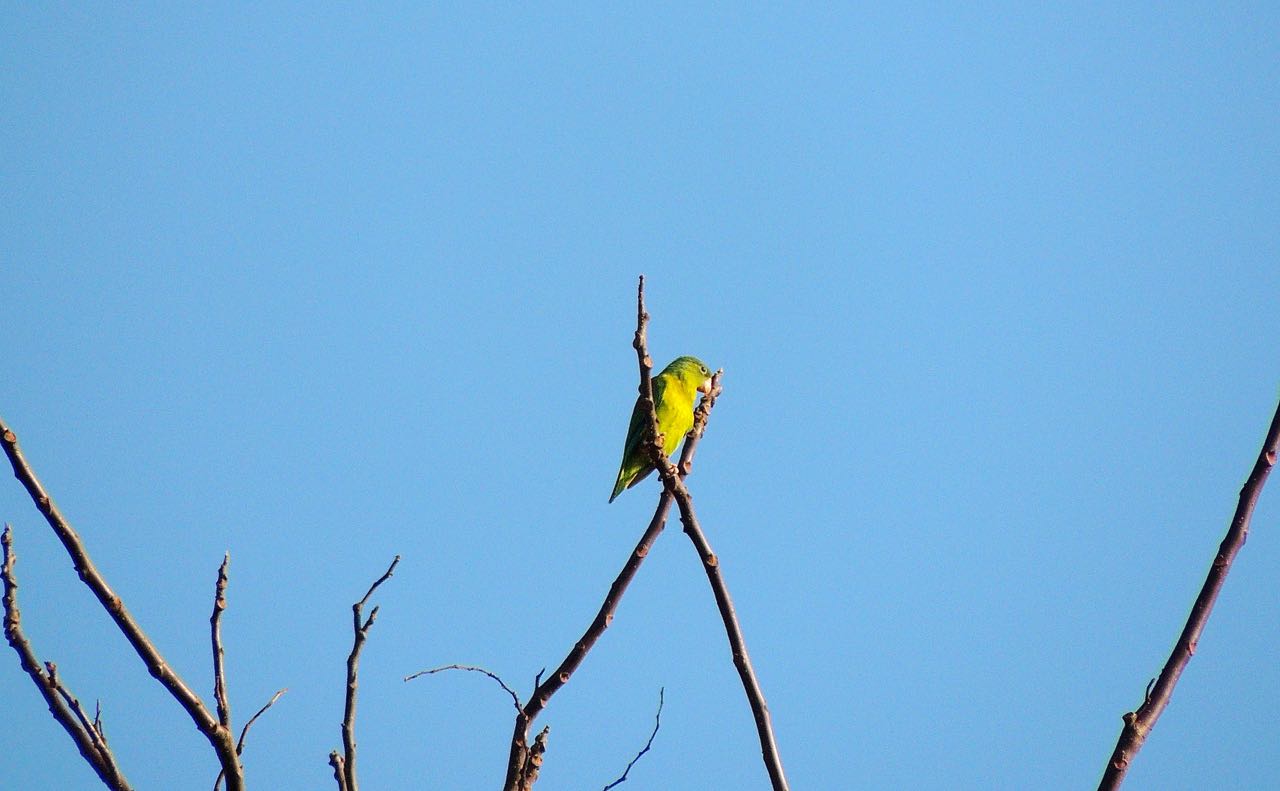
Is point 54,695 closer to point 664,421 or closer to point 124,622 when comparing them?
point 124,622

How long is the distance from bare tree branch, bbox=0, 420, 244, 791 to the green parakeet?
5326mm

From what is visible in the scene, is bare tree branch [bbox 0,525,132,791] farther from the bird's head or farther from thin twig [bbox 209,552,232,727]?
the bird's head

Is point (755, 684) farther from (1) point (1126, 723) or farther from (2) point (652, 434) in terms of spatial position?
(2) point (652, 434)

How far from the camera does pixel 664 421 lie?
800cm

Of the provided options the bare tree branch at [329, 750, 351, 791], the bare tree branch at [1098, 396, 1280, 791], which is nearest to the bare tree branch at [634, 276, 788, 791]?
the bare tree branch at [1098, 396, 1280, 791]

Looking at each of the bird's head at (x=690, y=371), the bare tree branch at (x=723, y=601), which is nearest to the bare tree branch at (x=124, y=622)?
the bare tree branch at (x=723, y=601)

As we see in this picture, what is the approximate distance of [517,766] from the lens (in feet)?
9.71

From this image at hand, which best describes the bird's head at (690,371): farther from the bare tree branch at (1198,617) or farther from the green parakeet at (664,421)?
the bare tree branch at (1198,617)

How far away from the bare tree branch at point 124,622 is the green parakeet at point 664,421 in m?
5.33

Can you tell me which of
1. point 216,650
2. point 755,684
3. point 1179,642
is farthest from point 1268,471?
point 216,650

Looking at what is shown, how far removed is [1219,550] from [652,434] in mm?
2016

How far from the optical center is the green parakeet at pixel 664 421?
7941 mm

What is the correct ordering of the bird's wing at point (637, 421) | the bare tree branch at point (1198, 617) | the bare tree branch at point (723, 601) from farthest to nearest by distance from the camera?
the bird's wing at point (637, 421)
the bare tree branch at point (723, 601)
the bare tree branch at point (1198, 617)

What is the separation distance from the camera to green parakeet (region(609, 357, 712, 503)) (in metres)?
7.94
